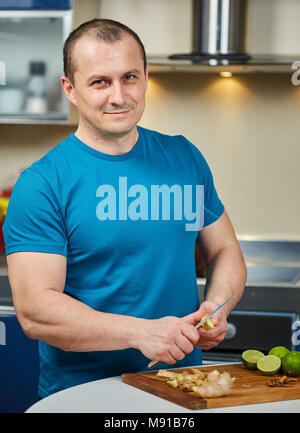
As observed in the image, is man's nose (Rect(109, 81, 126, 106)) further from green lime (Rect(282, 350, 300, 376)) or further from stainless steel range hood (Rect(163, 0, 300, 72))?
stainless steel range hood (Rect(163, 0, 300, 72))

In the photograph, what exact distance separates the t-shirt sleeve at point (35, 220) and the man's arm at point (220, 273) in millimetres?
302

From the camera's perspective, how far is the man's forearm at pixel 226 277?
138 centimetres

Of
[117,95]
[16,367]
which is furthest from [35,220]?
[16,367]

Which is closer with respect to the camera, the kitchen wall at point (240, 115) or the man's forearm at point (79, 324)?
the man's forearm at point (79, 324)

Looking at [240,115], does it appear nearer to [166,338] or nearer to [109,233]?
[109,233]

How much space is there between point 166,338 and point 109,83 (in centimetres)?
48

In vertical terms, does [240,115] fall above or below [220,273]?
above

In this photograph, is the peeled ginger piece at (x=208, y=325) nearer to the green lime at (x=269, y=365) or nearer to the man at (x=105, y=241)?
the man at (x=105, y=241)

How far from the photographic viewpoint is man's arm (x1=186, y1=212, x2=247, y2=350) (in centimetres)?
129

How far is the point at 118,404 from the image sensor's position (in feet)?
3.62

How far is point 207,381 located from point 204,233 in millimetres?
398

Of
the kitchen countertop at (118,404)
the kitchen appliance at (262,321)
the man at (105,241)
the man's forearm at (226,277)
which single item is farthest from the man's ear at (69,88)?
the kitchen appliance at (262,321)

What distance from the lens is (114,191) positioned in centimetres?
133
